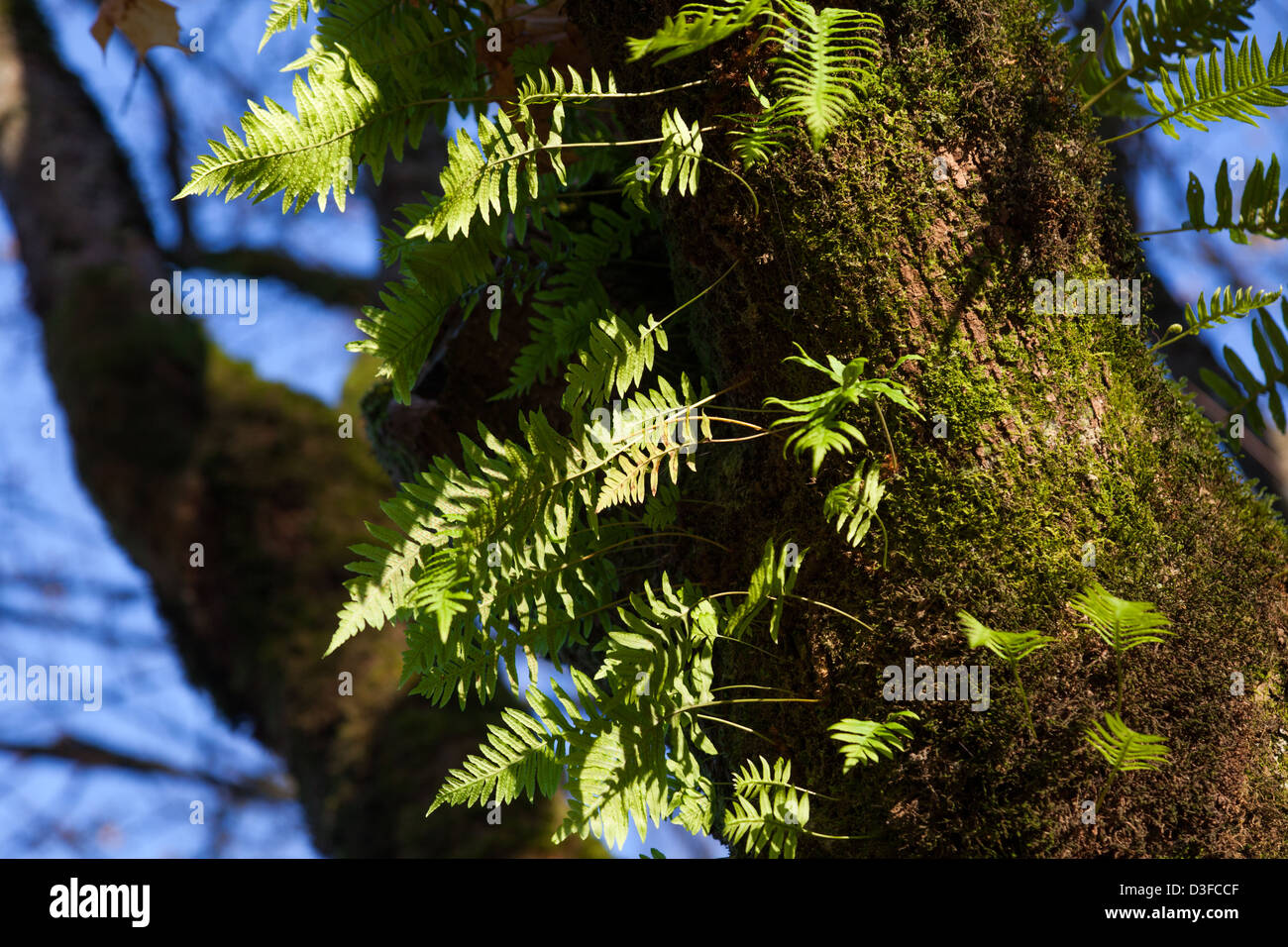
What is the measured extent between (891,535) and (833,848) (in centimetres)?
38

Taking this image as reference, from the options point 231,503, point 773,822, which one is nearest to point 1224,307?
point 773,822

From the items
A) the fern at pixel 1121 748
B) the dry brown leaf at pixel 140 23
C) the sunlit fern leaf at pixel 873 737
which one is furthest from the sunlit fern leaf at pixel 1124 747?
the dry brown leaf at pixel 140 23

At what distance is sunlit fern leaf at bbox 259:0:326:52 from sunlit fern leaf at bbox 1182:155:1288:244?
145 cm

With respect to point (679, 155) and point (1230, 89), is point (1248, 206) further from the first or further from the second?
point (679, 155)

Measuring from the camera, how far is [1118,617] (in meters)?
0.89

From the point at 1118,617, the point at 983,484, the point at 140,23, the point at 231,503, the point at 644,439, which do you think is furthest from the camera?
the point at 231,503

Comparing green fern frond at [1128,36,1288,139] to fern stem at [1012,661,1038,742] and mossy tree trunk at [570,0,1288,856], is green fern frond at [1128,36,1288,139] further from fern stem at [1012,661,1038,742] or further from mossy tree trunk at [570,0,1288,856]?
fern stem at [1012,661,1038,742]

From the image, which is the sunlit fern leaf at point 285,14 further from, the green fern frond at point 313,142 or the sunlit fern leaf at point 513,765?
the sunlit fern leaf at point 513,765

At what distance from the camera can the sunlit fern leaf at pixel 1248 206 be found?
→ 4.01 feet

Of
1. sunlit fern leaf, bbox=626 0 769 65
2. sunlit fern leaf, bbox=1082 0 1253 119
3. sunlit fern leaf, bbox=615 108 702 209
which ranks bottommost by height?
sunlit fern leaf, bbox=615 108 702 209

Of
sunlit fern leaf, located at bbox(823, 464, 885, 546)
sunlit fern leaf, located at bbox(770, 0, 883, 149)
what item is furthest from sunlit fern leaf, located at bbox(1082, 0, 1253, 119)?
sunlit fern leaf, located at bbox(823, 464, 885, 546)

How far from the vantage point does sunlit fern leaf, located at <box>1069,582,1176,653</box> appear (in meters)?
0.87

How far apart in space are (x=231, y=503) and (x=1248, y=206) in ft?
9.85
